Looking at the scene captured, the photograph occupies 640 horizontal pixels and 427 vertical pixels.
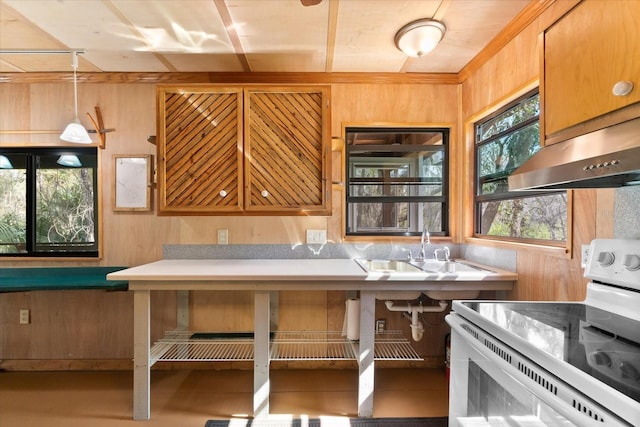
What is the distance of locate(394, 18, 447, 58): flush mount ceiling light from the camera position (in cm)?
170

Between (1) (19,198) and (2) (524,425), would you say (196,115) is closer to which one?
(1) (19,198)

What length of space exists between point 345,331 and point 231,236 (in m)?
1.15

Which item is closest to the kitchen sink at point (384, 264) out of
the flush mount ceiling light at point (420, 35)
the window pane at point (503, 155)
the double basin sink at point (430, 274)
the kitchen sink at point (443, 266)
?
the double basin sink at point (430, 274)

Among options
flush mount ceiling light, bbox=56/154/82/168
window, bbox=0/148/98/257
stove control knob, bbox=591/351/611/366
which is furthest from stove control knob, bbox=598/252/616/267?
flush mount ceiling light, bbox=56/154/82/168

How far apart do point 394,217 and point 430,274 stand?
0.80 meters

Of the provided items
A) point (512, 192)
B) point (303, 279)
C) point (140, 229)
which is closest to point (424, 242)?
point (512, 192)

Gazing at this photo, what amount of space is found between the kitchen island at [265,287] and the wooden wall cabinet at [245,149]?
1.58 ft

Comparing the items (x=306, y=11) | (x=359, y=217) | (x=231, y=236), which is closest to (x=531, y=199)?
(x=359, y=217)

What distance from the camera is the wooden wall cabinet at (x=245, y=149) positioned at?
6.51 ft

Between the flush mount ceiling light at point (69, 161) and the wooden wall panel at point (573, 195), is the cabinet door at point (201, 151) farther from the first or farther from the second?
the wooden wall panel at point (573, 195)

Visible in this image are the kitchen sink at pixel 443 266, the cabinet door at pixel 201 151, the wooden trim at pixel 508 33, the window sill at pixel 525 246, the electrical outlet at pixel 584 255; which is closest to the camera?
the electrical outlet at pixel 584 255

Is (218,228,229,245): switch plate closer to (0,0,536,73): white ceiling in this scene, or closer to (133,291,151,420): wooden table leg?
(133,291,151,420): wooden table leg

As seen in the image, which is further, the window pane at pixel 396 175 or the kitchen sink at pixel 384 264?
the window pane at pixel 396 175

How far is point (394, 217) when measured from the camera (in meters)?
2.46
